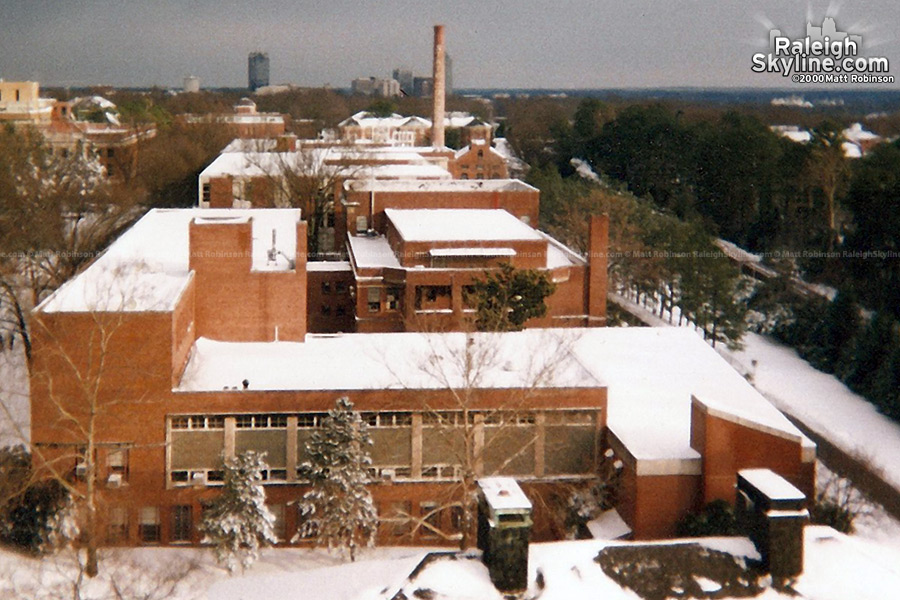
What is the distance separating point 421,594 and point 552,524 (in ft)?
41.7

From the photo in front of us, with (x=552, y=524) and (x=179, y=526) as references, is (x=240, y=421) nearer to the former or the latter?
(x=179, y=526)

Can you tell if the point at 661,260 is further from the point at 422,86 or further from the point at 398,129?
the point at 422,86

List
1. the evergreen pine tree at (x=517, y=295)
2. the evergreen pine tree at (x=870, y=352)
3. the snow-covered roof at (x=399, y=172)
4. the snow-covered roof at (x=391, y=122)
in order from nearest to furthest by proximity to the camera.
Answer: the evergreen pine tree at (x=517, y=295)
the evergreen pine tree at (x=870, y=352)
the snow-covered roof at (x=399, y=172)
the snow-covered roof at (x=391, y=122)

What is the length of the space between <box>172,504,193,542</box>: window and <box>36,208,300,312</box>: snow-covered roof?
4639 mm

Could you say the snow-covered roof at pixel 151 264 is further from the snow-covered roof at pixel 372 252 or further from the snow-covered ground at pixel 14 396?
the snow-covered roof at pixel 372 252

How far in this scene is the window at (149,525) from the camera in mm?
23125

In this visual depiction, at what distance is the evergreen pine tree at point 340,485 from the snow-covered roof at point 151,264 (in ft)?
16.1

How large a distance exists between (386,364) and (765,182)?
142ft

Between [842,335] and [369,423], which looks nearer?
[369,423]

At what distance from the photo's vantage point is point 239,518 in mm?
20703

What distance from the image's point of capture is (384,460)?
23547mm

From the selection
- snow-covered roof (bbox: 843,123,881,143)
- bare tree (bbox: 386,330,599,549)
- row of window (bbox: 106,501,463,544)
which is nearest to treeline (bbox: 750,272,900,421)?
bare tree (bbox: 386,330,599,549)

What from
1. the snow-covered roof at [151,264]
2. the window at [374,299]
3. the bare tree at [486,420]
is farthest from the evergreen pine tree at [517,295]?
the bare tree at [486,420]

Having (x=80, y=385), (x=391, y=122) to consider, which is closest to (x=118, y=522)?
(x=80, y=385)
